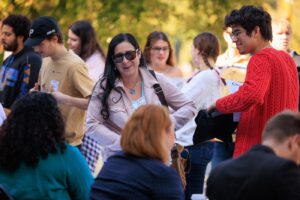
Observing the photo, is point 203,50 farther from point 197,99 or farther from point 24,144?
point 24,144

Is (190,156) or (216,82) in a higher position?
(216,82)

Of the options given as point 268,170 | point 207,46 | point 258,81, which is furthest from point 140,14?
point 268,170

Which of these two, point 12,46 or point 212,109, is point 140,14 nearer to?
point 12,46

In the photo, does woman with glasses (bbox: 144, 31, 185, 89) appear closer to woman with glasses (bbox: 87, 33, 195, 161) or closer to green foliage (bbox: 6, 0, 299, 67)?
woman with glasses (bbox: 87, 33, 195, 161)

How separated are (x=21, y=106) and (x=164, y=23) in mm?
12853

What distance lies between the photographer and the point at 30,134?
602 cm

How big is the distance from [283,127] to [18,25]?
474 centimetres

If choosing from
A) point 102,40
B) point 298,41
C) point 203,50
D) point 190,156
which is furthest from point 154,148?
point 298,41

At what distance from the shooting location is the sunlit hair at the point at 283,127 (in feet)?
18.1

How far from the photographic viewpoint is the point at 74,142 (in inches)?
354

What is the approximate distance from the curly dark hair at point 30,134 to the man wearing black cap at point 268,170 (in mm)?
1064

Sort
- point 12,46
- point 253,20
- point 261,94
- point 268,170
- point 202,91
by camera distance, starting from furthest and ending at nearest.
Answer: point 12,46, point 202,91, point 253,20, point 261,94, point 268,170

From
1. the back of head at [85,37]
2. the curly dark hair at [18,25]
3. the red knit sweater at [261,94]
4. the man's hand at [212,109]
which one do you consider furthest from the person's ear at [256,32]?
the back of head at [85,37]

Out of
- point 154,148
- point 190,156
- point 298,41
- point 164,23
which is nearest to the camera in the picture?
point 154,148
